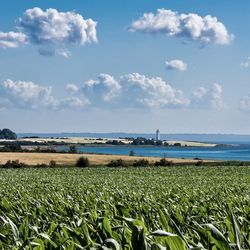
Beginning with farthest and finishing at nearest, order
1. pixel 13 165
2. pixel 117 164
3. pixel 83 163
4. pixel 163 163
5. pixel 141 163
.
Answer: pixel 163 163
pixel 141 163
pixel 117 164
pixel 83 163
pixel 13 165

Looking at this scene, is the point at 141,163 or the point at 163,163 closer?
the point at 141,163

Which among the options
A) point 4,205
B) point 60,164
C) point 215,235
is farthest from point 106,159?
point 215,235

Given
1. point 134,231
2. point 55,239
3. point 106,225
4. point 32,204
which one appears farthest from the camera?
point 32,204

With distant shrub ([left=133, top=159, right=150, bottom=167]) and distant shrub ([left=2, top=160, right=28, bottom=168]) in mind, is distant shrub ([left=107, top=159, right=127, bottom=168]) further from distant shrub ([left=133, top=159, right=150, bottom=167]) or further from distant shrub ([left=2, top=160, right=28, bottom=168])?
distant shrub ([left=2, top=160, right=28, bottom=168])

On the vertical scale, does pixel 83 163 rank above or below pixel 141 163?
below

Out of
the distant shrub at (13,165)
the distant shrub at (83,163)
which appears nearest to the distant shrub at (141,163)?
the distant shrub at (83,163)

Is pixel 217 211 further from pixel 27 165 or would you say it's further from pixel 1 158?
pixel 1 158

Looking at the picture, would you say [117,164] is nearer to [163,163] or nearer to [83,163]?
[83,163]

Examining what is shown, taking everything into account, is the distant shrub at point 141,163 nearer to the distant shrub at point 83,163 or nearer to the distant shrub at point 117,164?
the distant shrub at point 117,164

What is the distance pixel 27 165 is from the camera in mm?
85875

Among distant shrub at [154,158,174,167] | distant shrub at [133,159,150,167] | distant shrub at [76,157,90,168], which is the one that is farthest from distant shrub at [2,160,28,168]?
distant shrub at [154,158,174,167]

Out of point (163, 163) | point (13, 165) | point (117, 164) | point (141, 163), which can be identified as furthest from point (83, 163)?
point (163, 163)

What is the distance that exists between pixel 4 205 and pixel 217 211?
11.2 feet

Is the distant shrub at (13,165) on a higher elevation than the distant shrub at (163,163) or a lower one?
lower
